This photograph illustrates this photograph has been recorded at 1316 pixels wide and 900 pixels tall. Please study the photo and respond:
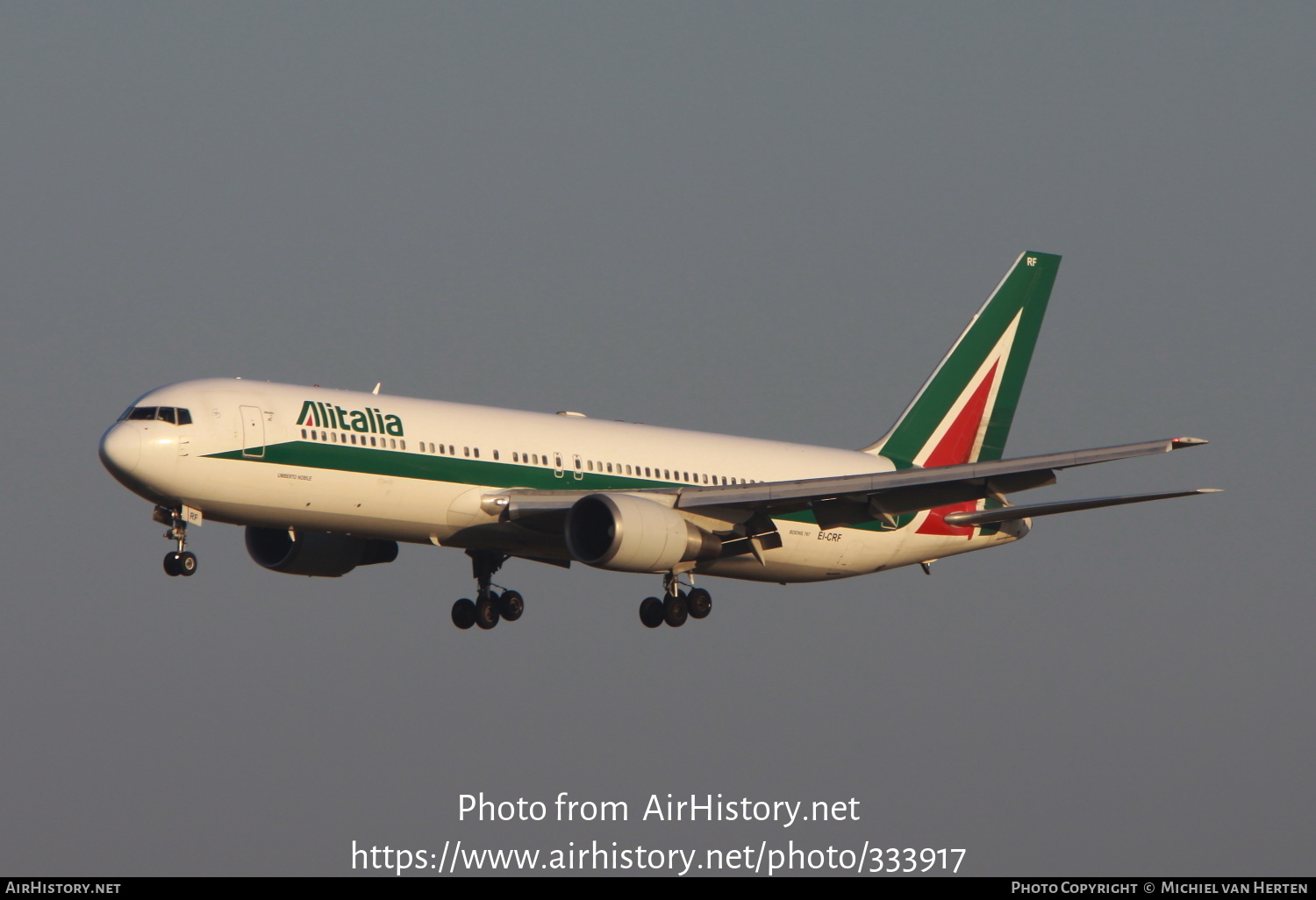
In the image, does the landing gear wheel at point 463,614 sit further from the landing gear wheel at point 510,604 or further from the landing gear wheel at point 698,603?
the landing gear wheel at point 698,603

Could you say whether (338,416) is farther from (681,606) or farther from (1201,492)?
(1201,492)

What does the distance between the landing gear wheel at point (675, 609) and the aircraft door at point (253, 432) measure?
1139 cm

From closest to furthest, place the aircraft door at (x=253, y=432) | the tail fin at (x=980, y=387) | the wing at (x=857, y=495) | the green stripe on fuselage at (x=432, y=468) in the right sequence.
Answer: the aircraft door at (x=253, y=432), the green stripe on fuselage at (x=432, y=468), the wing at (x=857, y=495), the tail fin at (x=980, y=387)

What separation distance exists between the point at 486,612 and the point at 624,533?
855cm

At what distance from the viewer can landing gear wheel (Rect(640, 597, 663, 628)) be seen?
4909 cm

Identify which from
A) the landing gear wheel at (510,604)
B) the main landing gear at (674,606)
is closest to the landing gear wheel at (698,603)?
the main landing gear at (674,606)

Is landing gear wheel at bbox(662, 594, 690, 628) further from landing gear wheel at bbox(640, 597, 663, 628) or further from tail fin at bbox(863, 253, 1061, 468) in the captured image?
tail fin at bbox(863, 253, 1061, 468)

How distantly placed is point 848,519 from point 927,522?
700 centimetres

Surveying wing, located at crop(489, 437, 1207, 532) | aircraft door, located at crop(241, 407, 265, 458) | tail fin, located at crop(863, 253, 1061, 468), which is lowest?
aircraft door, located at crop(241, 407, 265, 458)

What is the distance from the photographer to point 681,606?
160 feet

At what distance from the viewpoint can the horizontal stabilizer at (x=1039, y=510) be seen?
150 ft

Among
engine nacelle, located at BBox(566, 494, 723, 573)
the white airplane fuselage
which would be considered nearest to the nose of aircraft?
the white airplane fuselage

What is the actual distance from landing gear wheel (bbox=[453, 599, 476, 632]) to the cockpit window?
1223 cm

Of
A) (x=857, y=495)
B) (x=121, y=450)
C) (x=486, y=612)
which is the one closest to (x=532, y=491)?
(x=486, y=612)
